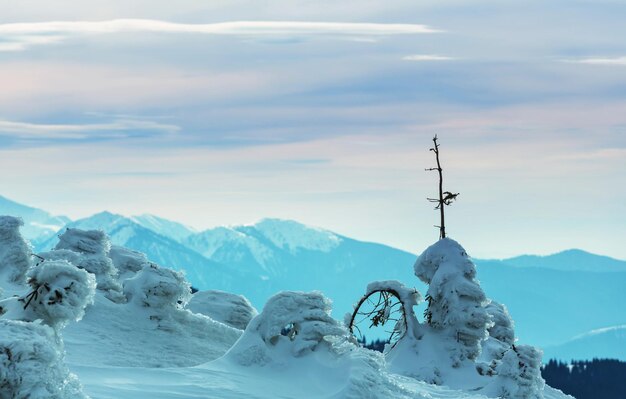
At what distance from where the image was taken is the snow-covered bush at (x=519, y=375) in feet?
99.9

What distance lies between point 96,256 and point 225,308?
17.5 ft

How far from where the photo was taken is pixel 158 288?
1321 inches

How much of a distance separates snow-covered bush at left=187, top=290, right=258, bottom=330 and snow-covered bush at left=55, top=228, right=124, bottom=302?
3.53 m

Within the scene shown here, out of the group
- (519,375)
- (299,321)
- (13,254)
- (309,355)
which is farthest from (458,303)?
(13,254)

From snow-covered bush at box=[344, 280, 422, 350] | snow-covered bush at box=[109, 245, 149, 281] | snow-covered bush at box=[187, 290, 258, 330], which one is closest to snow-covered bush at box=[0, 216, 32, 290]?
snow-covered bush at box=[109, 245, 149, 281]

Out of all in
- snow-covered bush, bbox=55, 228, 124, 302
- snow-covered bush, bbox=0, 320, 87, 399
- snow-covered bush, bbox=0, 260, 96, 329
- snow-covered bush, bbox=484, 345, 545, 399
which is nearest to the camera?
snow-covered bush, bbox=0, 320, 87, 399

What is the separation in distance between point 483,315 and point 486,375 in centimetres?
200

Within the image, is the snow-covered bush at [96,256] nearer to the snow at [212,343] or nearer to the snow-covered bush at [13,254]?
the snow at [212,343]

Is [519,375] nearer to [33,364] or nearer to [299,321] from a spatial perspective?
[299,321]

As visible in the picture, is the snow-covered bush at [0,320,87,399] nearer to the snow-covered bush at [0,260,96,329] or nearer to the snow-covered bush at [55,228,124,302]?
the snow-covered bush at [0,260,96,329]

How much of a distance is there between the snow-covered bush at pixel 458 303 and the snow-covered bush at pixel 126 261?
13.5 meters

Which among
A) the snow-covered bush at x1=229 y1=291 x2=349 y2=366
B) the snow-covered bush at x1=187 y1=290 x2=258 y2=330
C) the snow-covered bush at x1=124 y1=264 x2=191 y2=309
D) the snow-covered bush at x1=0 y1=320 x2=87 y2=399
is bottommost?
the snow-covered bush at x1=0 y1=320 x2=87 y2=399

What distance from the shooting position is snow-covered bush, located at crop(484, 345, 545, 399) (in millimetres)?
30453

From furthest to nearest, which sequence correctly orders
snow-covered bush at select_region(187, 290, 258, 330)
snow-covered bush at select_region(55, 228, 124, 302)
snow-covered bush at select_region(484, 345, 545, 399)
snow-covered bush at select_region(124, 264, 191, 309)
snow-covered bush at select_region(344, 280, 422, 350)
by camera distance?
Result: snow-covered bush at select_region(187, 290, 258, 330) → snow-covered bush at select_region(55, 228, 124, 302) → snow-covered bush at select_region(344, 280, 422, 350) → snow-covered bush at select_region(124, 264, 191, 309) → snow-covered bush at select_region(484, 345, 545, 399)
